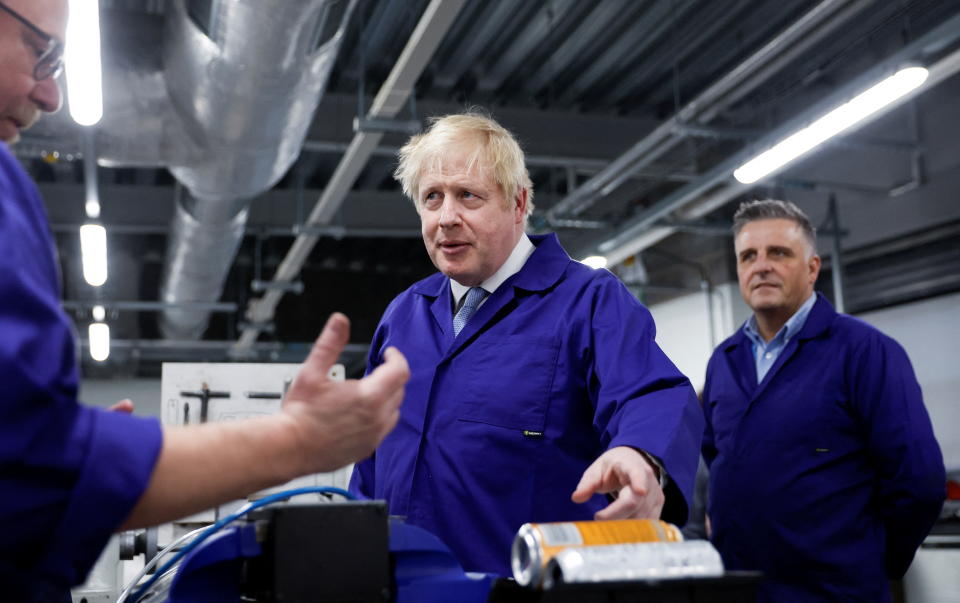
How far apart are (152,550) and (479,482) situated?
111 cm

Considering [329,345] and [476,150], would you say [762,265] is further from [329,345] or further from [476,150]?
[329,345]

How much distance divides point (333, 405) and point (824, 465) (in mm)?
1689

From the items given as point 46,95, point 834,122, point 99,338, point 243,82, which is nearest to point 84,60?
point 243,82

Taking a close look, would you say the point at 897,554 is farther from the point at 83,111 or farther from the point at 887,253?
the point at 887,253

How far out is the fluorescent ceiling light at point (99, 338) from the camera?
296 inches

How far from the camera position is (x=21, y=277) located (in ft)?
2.16

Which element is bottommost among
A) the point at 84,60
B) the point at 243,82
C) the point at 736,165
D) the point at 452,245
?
the point at 452,245

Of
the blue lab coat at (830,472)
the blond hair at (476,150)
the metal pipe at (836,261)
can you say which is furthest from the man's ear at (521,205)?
the metal pipe at (836,261)

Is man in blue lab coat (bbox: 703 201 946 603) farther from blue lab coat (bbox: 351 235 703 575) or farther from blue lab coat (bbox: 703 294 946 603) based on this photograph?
blue lab coat (bbox: 351 235 703 575)

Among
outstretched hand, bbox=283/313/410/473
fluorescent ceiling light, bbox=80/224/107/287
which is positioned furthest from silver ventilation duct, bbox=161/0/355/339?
outstretched hand, bbox=283/313/410/473

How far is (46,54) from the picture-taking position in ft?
3.01

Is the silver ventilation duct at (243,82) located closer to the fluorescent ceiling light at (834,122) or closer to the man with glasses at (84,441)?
the fluorescent ceiling light at (834,122)

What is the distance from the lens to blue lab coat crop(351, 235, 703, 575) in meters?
1.34

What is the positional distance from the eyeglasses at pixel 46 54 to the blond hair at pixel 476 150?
709 mm
